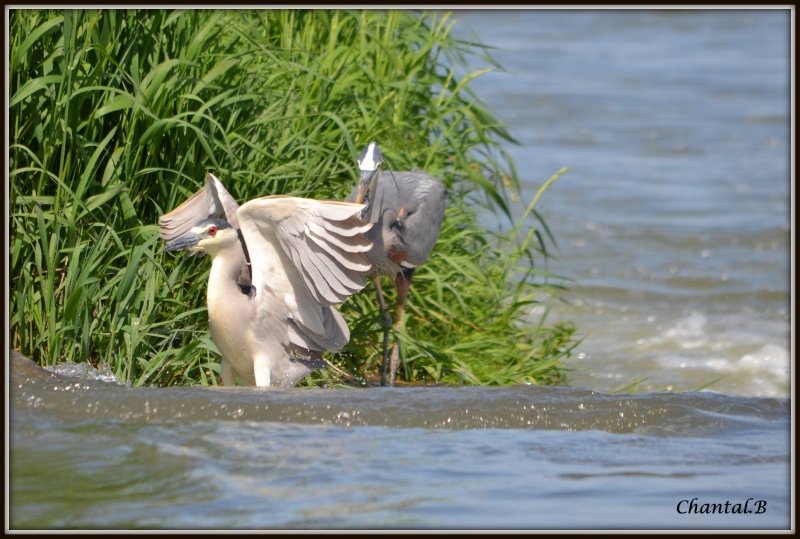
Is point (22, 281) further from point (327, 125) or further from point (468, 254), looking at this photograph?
point (468, 254)

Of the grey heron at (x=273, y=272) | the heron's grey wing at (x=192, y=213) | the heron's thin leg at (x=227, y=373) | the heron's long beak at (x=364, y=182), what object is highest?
the heron's long beak at (x=364, y=182)

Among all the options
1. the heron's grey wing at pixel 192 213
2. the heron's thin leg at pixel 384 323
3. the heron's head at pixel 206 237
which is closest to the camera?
the heron's head at pixel 206 237

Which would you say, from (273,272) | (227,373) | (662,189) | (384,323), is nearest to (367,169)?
(273,272)

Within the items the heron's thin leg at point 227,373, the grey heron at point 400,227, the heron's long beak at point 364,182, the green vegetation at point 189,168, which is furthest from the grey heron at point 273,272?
the grey heron at point 400,227

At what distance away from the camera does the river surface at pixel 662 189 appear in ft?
24.6

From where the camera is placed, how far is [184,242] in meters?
4.63

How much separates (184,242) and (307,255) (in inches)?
20.2

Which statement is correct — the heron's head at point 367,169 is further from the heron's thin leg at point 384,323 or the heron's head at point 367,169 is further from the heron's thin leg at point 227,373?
the heron's thin leg at point 227,373

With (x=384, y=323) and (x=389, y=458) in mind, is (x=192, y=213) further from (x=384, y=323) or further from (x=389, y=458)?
(x=389, y=458)

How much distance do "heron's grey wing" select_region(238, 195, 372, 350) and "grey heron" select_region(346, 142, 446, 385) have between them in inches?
23.0

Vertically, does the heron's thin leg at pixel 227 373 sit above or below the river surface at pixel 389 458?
above

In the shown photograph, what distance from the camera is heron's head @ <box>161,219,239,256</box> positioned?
15.1 feet

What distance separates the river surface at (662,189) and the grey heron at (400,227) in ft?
3.14

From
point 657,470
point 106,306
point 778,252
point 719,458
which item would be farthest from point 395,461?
point 778,252
